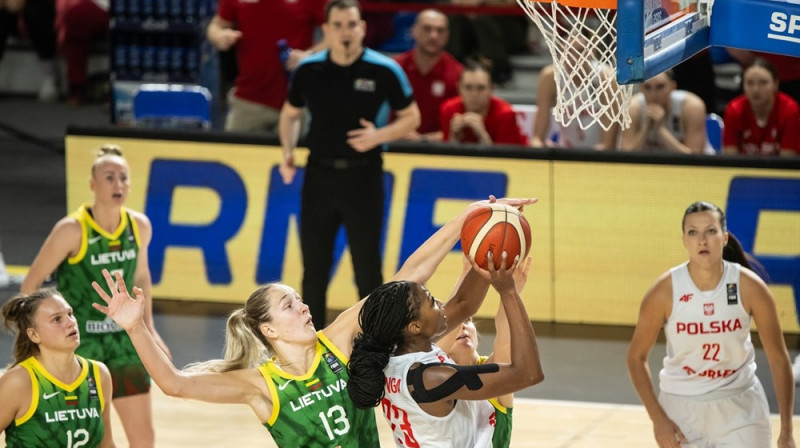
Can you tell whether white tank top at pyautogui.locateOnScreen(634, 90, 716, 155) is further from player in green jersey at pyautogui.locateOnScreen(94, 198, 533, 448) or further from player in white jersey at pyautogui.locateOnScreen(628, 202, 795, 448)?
player in green jersey at pyautogui.locateOnScreen(94, 198, 533, 448)

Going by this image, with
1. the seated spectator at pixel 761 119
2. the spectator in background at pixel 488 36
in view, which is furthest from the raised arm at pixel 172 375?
the spectator in background at pixel 488 36

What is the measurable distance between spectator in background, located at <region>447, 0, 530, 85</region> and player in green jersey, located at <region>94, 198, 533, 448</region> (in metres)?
9.00

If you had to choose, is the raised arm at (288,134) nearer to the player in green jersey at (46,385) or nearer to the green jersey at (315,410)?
the player in green jersey at (46,385)

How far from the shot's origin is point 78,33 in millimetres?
16719

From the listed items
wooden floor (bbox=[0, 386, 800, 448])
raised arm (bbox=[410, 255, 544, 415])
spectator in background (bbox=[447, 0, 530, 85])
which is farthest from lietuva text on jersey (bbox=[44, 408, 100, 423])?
spectator in background (bbox=[447, 0, 530, 85])

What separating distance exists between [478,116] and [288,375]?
5567mm

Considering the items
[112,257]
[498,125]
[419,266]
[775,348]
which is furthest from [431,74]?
[419,266]

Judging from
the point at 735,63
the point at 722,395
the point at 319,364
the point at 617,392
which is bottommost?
the point at 617,392

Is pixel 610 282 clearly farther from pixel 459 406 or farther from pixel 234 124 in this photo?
pixel 459 406

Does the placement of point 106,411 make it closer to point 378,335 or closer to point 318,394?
point 318,394

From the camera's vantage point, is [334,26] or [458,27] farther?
[458,27]

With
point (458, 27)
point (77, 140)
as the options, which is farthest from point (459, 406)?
point (458, 27)

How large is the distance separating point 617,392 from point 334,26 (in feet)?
9.42

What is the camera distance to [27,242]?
11977 mm
